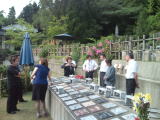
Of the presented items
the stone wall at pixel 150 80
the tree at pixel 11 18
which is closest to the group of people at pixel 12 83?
the stone wall at pixel 150 80

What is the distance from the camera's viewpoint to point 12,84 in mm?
5988

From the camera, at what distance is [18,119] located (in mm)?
5453

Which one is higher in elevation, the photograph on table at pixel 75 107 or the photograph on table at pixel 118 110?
the photograph on table at pixel 118 110

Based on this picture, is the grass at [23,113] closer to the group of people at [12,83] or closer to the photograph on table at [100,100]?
the group of people at [12,83]

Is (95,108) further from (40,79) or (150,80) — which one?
(150,80)

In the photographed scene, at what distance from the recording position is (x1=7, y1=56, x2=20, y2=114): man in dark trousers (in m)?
5.87

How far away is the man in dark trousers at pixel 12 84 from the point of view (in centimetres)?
587

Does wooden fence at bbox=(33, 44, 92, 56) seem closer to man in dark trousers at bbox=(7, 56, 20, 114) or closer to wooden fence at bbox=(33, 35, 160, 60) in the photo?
wooden fence at bbox=(33, 35, 160, 60)

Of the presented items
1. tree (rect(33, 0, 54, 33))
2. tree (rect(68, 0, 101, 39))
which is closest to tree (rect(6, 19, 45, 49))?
tree (rect(33, 0, 54, 33))

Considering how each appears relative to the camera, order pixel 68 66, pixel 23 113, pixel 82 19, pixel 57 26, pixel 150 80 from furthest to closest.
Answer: pixel 57 26, pixel 82 19, pixel 68 66, pixel 23 113, pixel 150 80

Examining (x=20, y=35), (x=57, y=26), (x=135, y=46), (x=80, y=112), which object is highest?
(x=57, y=26)

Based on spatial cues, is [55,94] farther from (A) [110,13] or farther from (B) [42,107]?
(A) [110,13]

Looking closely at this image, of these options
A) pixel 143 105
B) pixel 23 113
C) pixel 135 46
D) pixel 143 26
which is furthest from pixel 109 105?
pixel 143 26

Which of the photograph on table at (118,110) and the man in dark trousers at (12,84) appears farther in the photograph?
the man in dark trousers at (12,84)
